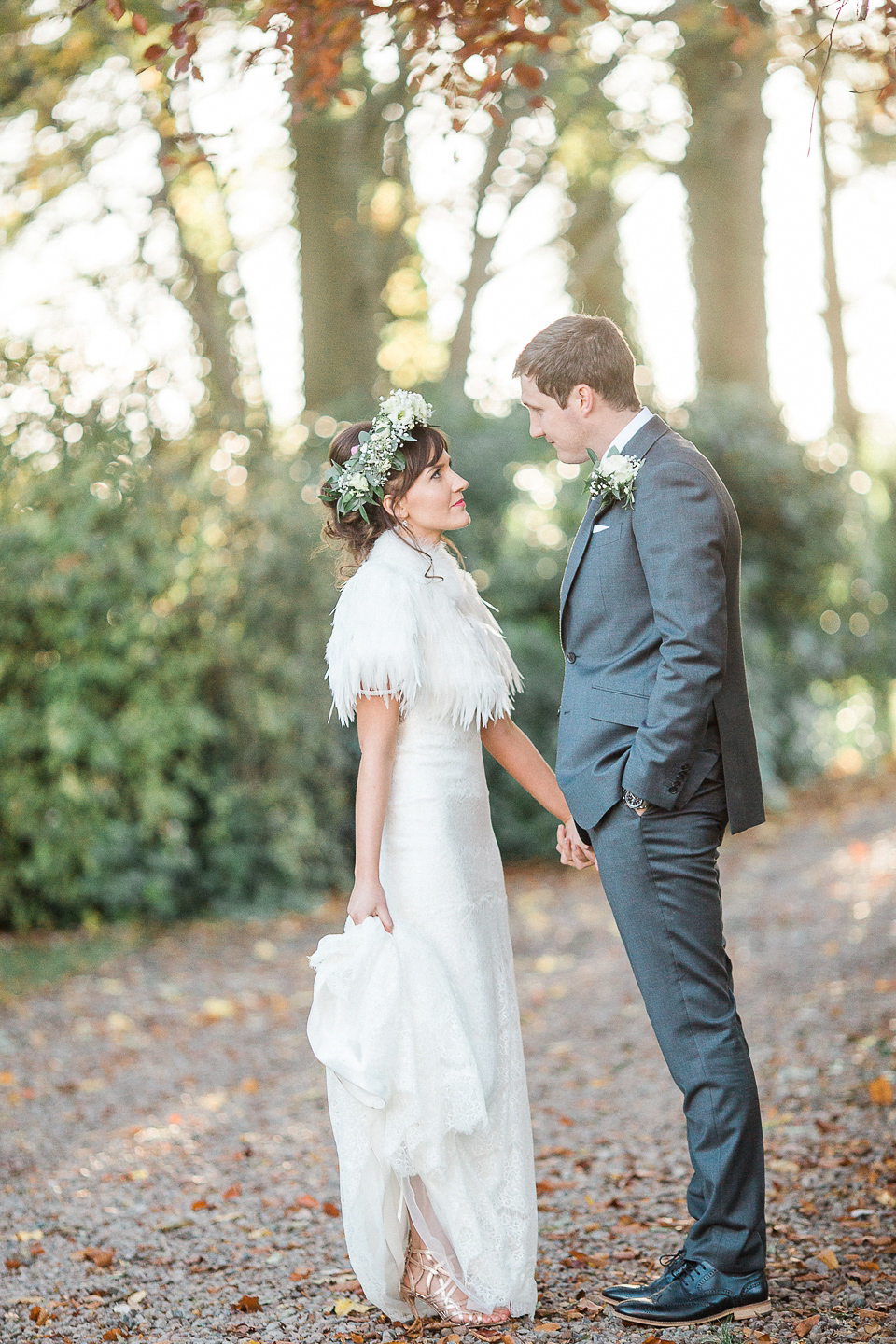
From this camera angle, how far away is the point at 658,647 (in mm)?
2998

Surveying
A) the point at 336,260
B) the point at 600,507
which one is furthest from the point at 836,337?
the point at 600,507

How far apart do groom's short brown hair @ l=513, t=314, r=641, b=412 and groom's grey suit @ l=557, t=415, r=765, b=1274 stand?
0.14m

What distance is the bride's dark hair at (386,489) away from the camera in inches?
130

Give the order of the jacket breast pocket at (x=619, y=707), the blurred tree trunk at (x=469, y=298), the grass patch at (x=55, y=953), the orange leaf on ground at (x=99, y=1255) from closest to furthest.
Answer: the jacket breast pocket at (x=619, y=707) → the orange leaf on ground at (x=99, y=1255) → the grass patch at (x=55, y=953) → the blurred tree trunk at (x=469, y=298)

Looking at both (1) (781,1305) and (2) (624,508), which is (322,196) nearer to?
(2) (624,508)

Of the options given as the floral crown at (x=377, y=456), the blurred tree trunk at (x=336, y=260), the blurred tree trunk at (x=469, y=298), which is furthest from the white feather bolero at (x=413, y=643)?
the blurred tree trunk at (x=469, y=298)

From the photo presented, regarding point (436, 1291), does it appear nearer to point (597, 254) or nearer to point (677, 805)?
point (677, 805)

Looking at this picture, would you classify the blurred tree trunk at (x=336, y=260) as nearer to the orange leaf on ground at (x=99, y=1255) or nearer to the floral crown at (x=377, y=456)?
the floral crown at (x=377, y=456)

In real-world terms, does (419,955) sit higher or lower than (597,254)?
lower

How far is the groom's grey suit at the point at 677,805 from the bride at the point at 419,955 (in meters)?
0.35

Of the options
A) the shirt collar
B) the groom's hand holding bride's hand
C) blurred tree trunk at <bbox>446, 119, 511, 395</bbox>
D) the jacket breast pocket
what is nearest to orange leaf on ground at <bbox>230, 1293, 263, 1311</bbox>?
the groom's hand holding bride's hand

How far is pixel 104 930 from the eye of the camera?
807 cm

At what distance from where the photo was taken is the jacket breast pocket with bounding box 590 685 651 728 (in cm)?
298

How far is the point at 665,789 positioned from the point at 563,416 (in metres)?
0.90
